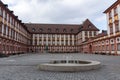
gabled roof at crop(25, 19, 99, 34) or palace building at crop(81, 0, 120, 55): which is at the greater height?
gabled roof at crop(25, 19, 99, 34)

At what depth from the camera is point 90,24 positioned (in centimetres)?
7156

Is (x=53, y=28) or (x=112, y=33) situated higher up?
(x=53, y=28)

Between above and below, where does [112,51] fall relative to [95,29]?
below

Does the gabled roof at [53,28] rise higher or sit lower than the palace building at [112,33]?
higher

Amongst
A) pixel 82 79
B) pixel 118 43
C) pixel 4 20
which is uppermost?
pixel 4 20

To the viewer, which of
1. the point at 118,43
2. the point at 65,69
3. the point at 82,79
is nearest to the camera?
the point at 82,79

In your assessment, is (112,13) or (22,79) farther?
(112,13)

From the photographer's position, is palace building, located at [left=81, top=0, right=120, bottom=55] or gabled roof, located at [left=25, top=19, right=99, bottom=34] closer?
palace building, located at [left=81, top=0, right=120, bottom=55]

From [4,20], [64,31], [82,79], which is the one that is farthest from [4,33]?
[64,31]

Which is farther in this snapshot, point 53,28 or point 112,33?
point 53,28

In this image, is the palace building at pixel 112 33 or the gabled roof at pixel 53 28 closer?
the palace building at pixel 112 33

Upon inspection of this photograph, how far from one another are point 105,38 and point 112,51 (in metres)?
5.32

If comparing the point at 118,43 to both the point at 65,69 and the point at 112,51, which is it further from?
the point at 65,69

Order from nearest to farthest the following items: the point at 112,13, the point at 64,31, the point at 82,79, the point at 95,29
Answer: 1. the point at 82,79
2. the point at 112,13
3. the point at 95,29
4. the point at 64,31
